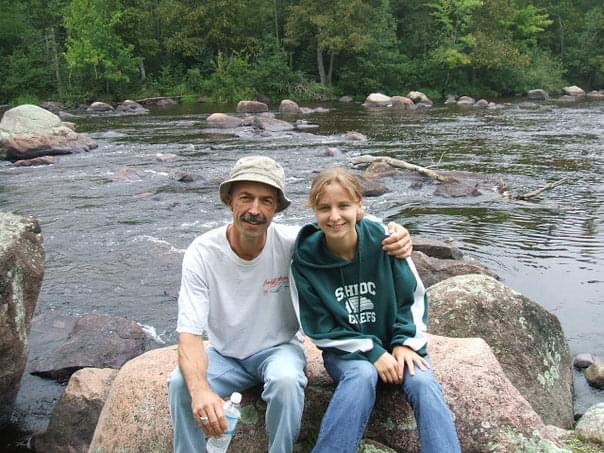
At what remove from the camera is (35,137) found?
748 inches

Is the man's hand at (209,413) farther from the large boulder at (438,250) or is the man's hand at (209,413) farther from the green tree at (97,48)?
the green tree at (97,48)

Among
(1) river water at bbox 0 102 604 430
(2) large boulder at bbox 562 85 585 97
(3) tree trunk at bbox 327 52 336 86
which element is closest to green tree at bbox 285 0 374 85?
(3) tree trunk at bbox 327 52 336 86

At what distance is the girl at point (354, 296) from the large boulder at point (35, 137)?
17.2m

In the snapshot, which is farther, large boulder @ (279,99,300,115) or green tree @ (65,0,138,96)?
green tree @ (65,0,138,96)

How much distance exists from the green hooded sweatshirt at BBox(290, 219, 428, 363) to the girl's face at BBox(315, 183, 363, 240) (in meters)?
0.08

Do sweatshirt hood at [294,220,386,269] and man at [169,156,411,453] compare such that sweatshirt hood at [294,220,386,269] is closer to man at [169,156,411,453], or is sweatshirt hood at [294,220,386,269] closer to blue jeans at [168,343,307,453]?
man at [169,156,411,453]

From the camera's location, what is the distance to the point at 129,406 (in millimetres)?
3600

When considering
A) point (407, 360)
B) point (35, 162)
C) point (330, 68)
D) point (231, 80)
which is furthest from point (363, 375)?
point (330, 68)

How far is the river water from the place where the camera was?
8086mm

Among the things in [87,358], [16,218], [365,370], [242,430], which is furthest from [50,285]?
[365,370]

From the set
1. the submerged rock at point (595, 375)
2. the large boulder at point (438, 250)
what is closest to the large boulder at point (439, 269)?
the large boulder at point (438, 250)

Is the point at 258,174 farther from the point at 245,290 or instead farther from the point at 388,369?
the point at 388,369

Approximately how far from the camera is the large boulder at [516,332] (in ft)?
15.9

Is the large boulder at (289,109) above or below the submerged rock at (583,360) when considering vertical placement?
above
